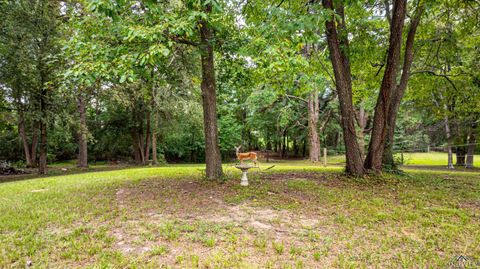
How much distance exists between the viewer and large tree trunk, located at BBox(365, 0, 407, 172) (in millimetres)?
6348

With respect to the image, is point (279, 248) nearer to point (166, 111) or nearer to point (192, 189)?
point (192, 189)

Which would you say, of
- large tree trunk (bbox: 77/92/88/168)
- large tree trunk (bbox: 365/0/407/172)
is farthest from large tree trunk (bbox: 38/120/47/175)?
large tree trunk (bbox: 365/0/407/172)

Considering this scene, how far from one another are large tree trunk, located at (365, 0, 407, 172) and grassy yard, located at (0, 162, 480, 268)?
1.16m

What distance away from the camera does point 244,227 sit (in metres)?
3.35

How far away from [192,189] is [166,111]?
30.5 feet

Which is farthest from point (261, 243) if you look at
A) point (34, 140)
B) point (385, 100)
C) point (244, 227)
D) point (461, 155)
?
point (34, 140)

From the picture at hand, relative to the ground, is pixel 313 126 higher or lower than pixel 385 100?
lower

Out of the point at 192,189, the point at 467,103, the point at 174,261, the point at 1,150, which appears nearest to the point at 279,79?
the point at 192,189

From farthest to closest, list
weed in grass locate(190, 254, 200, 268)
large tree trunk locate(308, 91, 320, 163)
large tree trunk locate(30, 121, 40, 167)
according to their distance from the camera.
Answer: large tree trunk locate(308, 91, 320, 163) < large tree trunk locate(30, 121, 40, 167) < weed in grass locate(190, 254, 200, 268)

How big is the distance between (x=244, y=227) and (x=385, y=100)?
5.41 m

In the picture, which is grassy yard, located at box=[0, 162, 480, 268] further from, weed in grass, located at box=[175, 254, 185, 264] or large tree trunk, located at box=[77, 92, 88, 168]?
large tree trunk, located at box=[77, 92, 88, 168]

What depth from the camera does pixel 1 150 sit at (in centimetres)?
1933

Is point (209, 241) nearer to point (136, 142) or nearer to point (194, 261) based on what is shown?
point (194, 261)

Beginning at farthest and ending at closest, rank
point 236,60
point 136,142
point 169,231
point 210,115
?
point 136,142, point 236,60, point 210,115, point 169,231
